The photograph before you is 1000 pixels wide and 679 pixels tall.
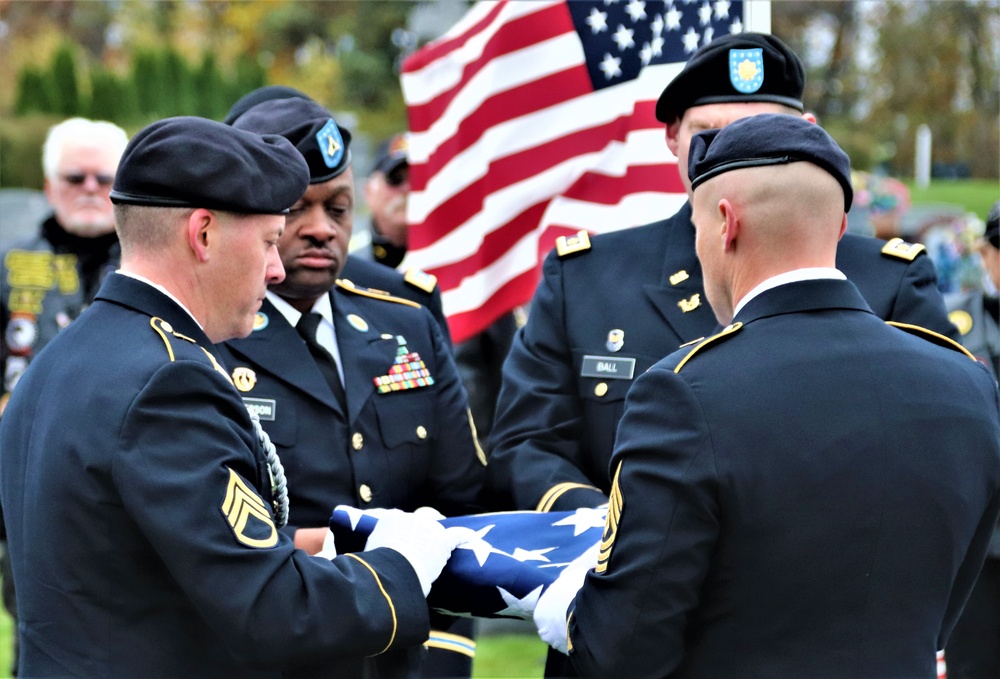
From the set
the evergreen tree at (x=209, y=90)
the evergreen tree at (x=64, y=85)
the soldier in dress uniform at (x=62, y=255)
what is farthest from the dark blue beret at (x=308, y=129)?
the evergreen tree at (x=209, y=90)

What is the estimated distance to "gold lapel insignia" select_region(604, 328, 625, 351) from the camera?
337cm

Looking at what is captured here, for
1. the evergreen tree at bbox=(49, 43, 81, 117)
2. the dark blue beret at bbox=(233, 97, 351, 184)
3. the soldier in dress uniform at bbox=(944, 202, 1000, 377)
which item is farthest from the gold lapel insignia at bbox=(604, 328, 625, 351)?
the evergreen tree at bbox=(49, 43, 81, 117)

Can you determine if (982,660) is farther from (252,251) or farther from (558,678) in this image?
(252,251)

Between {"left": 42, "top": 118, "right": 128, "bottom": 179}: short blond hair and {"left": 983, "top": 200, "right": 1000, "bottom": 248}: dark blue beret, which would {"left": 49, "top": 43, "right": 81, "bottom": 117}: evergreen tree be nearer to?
{"left": 42, "top": 118, "right": 128, "bottom": 179}: short blond hair

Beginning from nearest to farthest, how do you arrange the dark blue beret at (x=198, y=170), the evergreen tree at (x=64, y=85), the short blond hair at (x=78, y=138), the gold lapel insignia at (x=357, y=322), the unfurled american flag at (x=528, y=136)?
the dark blue beret at (x=198, y=170) → the gold lapel insignia at (x=357, y=322) → the unfurled american flag at (x=528, y=136) → the short blond hair at (x=78, y=138) → the evergreen tree at (x=64, y=85)

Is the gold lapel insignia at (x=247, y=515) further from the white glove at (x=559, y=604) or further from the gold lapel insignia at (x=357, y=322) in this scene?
the gold lapel insignia at (x=357, y=322)

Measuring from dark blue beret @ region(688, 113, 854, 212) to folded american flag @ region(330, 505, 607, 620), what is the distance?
3.16 ft

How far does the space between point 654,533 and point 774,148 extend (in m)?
0.76

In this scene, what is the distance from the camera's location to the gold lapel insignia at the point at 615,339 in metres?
3.37

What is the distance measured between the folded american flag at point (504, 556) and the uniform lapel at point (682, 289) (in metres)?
0.61

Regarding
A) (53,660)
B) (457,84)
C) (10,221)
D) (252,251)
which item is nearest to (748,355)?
(252,251)

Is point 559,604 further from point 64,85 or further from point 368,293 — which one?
point 64,85

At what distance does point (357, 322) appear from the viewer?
3.49m

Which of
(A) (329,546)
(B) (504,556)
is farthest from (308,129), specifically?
(B) (504,556)
